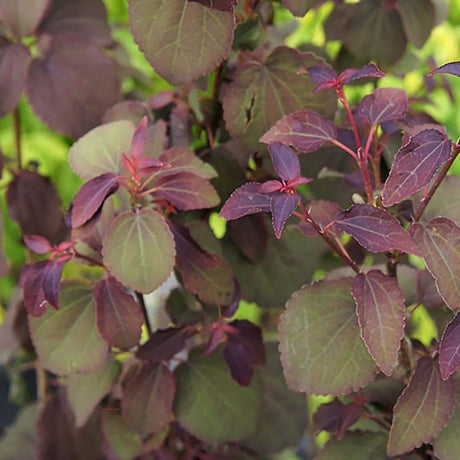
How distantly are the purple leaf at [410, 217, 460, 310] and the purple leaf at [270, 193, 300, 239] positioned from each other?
5.1 inches

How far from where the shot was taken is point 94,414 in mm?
1131

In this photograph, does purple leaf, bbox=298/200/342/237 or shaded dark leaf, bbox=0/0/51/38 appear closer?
purple leaf, bbox=298/200/342/237

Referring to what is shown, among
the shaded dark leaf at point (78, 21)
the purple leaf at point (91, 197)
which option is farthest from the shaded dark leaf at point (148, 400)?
the shaded dark leaf at point (78, 21)

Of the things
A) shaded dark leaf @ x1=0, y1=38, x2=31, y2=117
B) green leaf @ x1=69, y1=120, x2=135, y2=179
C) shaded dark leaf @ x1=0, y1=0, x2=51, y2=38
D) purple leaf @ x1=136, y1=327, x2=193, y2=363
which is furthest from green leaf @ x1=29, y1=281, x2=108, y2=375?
shaded dark leaf @ x1=0, y1=0, x2=51, y2=38

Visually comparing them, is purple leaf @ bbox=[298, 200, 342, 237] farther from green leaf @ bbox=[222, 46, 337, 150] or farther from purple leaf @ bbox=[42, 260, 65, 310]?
purple leaf @ bbox=[42, 260, 65, 310]

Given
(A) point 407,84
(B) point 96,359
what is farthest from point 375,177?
(A) point 407,84

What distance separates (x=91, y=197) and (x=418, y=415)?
1.23 feet

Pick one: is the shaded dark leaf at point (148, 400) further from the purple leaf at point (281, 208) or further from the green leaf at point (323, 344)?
the purple leaf at point (281, 208)

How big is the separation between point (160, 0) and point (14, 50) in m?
0.33

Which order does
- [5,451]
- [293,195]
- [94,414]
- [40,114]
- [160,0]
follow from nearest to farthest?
[293,195] < [160,0] < [40,114] < [94,414] < [5,451]

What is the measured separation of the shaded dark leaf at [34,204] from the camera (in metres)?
1.13

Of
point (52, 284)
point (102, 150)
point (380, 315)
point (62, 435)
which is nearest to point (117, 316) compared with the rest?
point (52, 284)

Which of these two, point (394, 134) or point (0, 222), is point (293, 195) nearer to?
point (394, 134)

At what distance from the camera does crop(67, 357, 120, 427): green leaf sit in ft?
3.19
